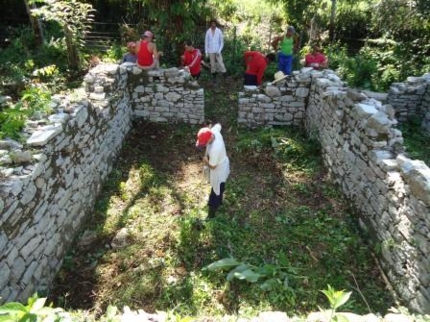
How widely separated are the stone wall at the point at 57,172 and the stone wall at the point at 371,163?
2.35m

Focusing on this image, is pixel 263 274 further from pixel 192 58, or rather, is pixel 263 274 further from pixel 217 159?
pixel 192 58

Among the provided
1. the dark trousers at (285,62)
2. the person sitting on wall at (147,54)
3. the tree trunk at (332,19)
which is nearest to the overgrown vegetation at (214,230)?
the person sitting on wall at (147,54)

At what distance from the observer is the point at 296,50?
12961 mm

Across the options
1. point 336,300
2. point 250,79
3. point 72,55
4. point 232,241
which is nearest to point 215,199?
point 232,241

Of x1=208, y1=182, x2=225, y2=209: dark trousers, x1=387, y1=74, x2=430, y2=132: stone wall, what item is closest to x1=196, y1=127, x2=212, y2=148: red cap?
x1=208, y1=182, x2=225, y2=209: dark trousers

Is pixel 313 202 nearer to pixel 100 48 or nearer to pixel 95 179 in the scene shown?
pixel 95 179

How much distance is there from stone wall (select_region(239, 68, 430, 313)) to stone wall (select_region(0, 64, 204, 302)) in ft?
7.71

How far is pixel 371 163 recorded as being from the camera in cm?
533

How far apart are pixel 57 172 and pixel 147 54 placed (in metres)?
4.19

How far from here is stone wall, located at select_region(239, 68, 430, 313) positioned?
4.14m

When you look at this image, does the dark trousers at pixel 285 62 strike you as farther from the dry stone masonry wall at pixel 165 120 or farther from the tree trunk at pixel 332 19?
the tree trunk at pixel 332 19

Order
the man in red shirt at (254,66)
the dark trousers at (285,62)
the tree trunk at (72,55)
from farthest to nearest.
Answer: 1. the tree trunk at (72,55)
2. the dark trousers at (285,62)
3. the man in red shirt at (254,66)

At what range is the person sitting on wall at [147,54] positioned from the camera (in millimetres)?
8219

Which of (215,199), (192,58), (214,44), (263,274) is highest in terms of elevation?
(214,44)
